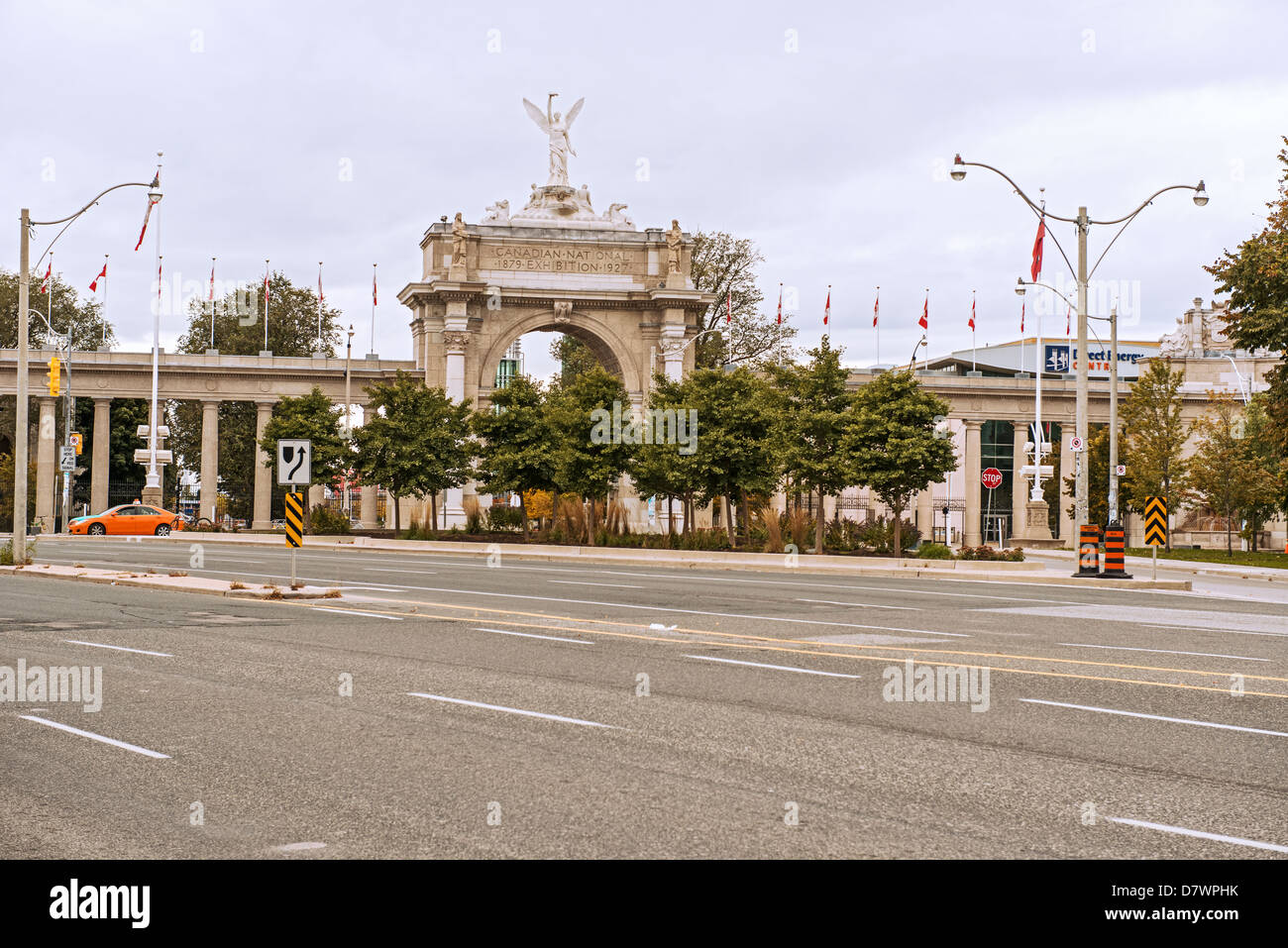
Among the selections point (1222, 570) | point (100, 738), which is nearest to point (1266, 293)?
point (1222, 570)

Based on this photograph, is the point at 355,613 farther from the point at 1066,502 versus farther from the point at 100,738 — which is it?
the point at 1066,502

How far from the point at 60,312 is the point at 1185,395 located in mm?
78322

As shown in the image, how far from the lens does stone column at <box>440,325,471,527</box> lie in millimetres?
67125

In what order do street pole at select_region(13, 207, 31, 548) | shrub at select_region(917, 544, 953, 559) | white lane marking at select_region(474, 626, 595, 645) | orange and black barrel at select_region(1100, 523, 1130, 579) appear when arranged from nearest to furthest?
white lane marking at select_region(474, 626, 595, 645), street pole at select_region(13, 207, 31, 548), orange and black barrel at select_region(1100, 523, 1130, 579), shrub at select_region(917, 544, 953, 559)

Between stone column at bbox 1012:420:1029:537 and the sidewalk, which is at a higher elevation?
stone column at bbox 1012:420:1029:537

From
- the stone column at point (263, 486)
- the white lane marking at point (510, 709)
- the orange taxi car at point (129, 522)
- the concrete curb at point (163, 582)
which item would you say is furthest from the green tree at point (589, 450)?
the white lane marking at point (510, 709)

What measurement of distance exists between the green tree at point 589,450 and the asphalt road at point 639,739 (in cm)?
2777

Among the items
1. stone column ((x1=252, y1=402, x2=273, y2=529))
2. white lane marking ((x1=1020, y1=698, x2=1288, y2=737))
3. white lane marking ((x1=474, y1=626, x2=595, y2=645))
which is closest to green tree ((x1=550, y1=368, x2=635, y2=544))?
white lane marking ((x1=474, y1=626, x2=595, y2=645))

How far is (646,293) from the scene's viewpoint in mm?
68250

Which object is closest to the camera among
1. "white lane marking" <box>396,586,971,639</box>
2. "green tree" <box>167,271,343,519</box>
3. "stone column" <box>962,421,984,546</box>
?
"white lane marking" <box>396,586,971,639</box>

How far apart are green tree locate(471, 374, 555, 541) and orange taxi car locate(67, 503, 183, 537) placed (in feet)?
52.2

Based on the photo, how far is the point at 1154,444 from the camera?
2352 inches

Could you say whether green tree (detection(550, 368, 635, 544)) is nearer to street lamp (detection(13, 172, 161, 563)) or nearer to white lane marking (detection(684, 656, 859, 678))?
street lamp (detection(13, 172, 161, 563))

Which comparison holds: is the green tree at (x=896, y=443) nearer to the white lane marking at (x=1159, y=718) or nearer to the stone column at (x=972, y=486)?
the white lane marking at (x=1159, y=718)
